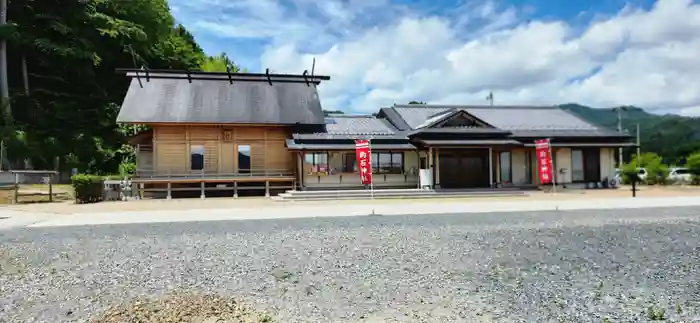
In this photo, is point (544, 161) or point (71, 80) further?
point (71, 80)

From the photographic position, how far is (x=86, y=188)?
54.0 ft

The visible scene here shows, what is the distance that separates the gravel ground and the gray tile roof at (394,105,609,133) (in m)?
15.9

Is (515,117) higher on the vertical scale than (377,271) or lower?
higher

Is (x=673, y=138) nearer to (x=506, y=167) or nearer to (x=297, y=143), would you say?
(x=506, y=167)

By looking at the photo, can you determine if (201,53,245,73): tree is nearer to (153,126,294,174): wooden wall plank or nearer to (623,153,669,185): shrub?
(153,126,294,174): wooden wall plank

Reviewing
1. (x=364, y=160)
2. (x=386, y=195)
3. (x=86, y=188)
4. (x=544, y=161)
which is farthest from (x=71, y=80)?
(x=544, y=161)

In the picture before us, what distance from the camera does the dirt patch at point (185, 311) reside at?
387cm

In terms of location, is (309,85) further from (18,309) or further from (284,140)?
(18,309)

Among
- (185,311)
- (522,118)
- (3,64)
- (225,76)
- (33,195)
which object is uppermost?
(3,64)

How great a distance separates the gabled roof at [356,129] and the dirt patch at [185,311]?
16132 mm

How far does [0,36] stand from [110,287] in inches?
1084

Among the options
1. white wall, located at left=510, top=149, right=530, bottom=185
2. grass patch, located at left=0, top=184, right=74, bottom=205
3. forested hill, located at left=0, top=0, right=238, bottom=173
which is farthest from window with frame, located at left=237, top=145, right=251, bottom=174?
white wall, located at left=510, top=149, right=530, bottom=185

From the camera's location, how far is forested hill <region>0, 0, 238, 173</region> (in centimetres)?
2505

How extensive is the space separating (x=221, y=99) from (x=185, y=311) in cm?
1869
